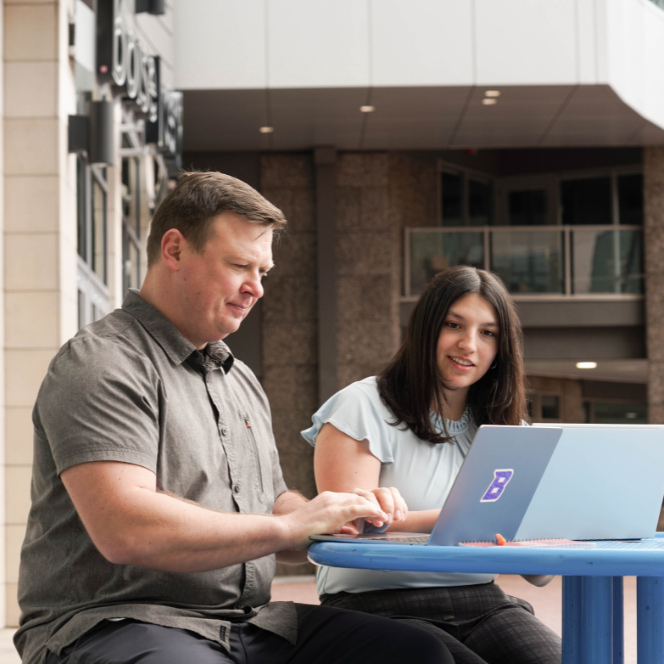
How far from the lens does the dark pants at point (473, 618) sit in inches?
91.3

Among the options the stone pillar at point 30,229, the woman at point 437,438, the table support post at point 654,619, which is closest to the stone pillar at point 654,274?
the stone pillar at point 30,229

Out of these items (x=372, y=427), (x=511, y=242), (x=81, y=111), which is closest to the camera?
(x=372, y=427)

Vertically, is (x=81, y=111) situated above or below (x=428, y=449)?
above

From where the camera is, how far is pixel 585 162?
16688mm

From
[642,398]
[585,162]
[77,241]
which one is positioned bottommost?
[642,398]

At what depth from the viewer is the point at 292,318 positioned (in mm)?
13570

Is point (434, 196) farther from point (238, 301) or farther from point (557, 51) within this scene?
point (238, 301)

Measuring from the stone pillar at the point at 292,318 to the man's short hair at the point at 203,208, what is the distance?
11.1m

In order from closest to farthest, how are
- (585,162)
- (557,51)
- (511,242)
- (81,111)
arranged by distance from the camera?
1. (81,111)
2. (557,51)
3. (511,242)
4. (585,162)

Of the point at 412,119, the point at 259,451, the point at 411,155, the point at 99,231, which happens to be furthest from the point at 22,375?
the point at 411,155

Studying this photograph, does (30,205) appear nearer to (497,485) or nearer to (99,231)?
(99,231)

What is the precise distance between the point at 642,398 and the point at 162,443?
1714 cm

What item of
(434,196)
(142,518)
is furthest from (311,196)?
(142,518)

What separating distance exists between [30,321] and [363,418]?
4.14 meters
